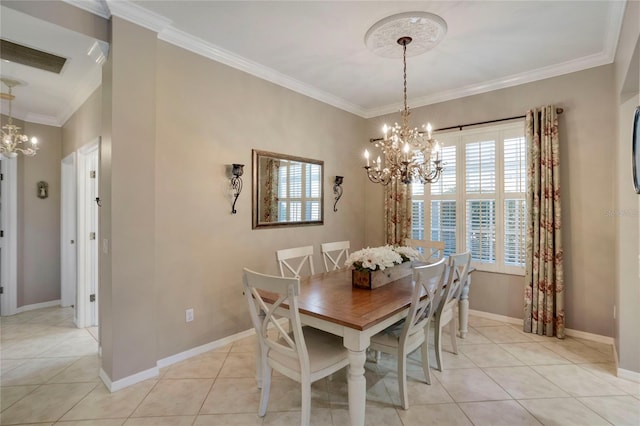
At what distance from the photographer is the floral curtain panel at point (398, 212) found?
426 centimetres

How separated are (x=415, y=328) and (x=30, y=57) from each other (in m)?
3.94

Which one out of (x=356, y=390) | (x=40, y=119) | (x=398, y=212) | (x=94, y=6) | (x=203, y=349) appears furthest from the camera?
(x=398, y=212)

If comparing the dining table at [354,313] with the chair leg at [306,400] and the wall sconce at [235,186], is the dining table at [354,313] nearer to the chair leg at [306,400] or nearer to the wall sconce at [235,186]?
the chair leg at [306,400]

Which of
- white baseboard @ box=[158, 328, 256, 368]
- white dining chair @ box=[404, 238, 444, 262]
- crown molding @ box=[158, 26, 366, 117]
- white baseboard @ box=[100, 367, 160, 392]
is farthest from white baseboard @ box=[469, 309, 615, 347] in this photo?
white baseboard @ box=[100, 367, 160, 392]

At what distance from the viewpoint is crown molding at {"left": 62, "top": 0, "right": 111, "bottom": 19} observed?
2.16m

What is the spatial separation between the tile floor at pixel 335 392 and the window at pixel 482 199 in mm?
1101

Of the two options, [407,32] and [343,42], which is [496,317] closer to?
[407,32]

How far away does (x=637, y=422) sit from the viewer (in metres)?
1.92

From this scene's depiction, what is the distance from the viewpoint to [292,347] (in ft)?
5.78

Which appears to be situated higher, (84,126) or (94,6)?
(94,6)

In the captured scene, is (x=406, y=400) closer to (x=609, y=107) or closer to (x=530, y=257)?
(x=530, y=257)

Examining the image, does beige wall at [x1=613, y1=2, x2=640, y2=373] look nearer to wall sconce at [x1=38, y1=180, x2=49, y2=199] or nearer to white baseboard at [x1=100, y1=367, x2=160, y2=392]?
white baseboard at [x1=100, y1=367, x2=160, y2=392]

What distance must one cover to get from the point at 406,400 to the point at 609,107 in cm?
341

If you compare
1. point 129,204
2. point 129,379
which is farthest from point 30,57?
point 129,379
